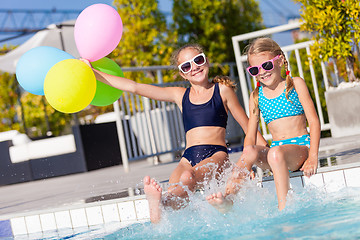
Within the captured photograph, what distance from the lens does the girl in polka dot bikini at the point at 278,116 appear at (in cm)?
304

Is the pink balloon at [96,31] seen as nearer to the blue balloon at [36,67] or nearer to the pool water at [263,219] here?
the blue balloon at [36,67]

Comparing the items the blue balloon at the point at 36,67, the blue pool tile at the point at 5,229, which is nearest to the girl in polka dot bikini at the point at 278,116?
the blue balloon at the point at 36,67

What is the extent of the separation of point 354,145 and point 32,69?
3.06 metres

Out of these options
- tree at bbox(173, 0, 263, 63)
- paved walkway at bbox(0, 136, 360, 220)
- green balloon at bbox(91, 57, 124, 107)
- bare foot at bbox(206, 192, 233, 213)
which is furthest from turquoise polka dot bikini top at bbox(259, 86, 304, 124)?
tree at bbox(173, 0, 263, 63)

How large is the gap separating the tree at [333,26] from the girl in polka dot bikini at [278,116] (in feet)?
7.61

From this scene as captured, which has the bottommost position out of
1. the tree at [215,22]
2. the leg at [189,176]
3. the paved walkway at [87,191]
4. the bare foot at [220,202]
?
the paved walkway at [87,191]

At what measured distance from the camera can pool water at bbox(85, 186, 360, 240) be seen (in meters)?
2.51

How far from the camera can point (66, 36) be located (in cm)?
1260

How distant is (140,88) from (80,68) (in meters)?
0.58

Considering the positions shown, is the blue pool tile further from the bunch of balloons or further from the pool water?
the bunch of balloons

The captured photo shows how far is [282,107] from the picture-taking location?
336 cm

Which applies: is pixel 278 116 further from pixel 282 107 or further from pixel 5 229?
pixel 5 229

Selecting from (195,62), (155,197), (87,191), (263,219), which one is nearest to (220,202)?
(263,219)

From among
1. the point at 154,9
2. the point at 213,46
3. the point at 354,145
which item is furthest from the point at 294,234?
the point at 154,9
